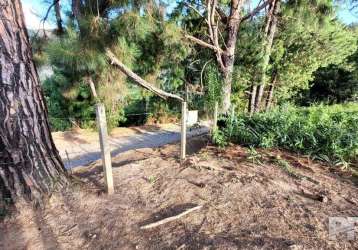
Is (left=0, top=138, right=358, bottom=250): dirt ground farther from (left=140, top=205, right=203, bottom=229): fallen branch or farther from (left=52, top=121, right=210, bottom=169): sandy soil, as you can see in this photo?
(left=52, top=121, right=210, bottom=169): sandy soil

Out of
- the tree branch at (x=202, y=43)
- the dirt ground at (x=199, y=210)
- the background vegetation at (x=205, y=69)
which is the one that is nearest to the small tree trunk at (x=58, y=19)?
the background vegetation at (x=205, y=69)

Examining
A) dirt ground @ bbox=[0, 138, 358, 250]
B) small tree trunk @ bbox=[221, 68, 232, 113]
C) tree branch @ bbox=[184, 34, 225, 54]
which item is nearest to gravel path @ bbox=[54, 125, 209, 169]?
small tree trunk @ bbox=[221, 68, 232, 113]

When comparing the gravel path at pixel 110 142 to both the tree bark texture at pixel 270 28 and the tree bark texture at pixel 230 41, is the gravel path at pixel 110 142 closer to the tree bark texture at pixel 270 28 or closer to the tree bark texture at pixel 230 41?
the tree bark texture at pixel 230 41

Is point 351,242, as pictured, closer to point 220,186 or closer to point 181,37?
point 220,186

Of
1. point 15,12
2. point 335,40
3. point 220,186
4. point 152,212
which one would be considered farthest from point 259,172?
point 335,40

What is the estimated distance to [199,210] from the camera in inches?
63.2

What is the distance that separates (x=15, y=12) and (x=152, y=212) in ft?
5.50

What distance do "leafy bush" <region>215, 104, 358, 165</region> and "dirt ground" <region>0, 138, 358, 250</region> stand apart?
38 centimetres

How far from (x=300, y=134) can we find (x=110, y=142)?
395 cm

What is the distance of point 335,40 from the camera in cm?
638

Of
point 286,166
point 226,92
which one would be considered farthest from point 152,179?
point 226,92

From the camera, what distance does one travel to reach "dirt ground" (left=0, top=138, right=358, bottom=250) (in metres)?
1.32

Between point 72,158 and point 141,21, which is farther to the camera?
point 72,158

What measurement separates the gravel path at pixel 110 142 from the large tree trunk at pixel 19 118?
97.4 inches
